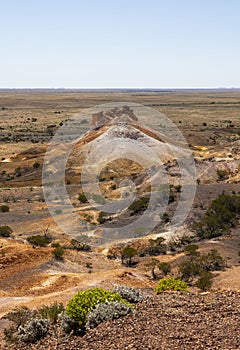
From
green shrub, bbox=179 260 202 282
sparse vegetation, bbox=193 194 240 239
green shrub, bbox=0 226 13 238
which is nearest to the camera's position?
green shrub, bbox=179 260 202 282

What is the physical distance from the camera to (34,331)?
10523mm

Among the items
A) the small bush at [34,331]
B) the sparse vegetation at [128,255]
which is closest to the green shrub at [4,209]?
the sparse vegetation at [128,255]

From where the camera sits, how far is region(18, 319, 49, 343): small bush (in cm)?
1048

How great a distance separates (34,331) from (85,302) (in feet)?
4.69

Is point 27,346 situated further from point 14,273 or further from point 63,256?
point 63,256

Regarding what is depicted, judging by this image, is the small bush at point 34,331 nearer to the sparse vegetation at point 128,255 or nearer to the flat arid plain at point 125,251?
the flat arid plain at point 125,251

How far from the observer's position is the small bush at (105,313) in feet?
32.7

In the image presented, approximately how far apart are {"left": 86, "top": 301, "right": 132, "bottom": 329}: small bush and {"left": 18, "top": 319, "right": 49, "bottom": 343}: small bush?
4.49 ft

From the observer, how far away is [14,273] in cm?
1984

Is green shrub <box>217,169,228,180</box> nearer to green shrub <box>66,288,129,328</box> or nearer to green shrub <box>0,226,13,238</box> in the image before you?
green shrub <box>0,226,13,238</box>

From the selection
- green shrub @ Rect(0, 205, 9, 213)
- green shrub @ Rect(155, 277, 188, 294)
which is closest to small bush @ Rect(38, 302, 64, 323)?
green shrub @ Rect(155, 277, 188, 294)

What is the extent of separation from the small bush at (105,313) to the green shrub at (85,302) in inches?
11.1

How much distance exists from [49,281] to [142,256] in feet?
25.3

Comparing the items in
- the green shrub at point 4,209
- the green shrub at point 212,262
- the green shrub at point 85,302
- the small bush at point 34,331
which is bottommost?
the green shrub at point 4,209
